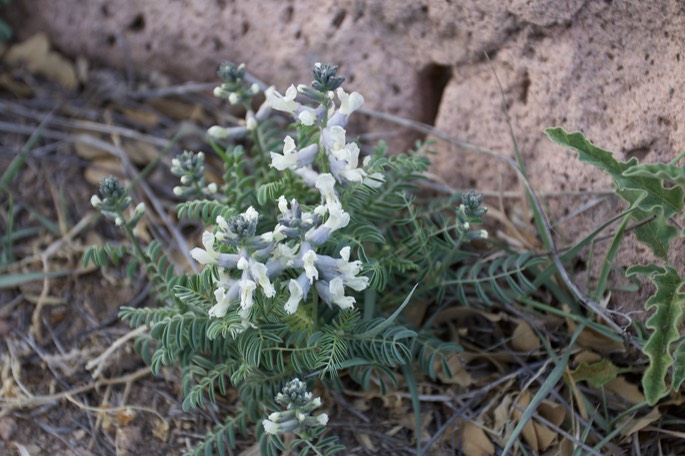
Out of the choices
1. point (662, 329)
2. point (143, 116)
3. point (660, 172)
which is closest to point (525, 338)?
point (662, 329)

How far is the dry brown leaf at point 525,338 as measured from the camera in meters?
3.01

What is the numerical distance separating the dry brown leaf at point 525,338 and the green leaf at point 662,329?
0.56 meters

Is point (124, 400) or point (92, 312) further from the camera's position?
point (92, 312)

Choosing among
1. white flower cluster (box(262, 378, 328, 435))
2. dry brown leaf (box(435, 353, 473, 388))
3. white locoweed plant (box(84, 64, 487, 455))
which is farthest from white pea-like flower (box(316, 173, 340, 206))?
dry brown leaf (box(435, 353, 473, 388))

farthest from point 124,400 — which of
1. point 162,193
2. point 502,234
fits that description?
point 502,234

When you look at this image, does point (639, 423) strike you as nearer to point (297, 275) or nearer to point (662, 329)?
point (662, 329)

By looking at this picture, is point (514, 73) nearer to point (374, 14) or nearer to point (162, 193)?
point (374, 14)

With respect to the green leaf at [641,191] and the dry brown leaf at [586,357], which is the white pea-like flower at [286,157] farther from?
the dry brown leaf at [586,357]

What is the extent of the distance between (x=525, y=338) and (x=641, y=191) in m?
0.77

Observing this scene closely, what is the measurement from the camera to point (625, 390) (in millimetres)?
2873

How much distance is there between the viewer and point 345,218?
2.47 metres

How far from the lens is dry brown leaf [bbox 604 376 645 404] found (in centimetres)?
285

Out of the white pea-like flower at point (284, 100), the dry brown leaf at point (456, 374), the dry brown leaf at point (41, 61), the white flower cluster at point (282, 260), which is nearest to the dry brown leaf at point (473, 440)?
the dry brown leaf at point (456, 374)

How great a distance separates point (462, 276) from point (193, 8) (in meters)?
1.98
